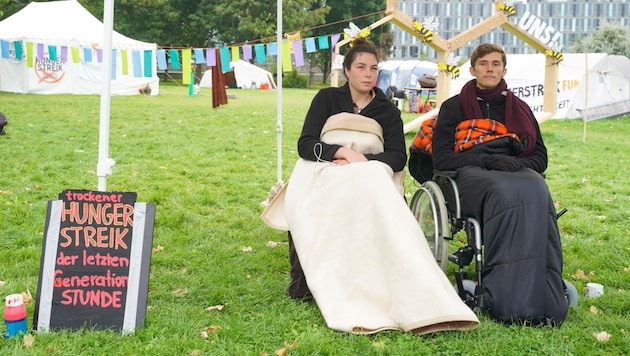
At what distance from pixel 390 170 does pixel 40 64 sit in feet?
59.7

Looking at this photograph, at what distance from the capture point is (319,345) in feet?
9.27

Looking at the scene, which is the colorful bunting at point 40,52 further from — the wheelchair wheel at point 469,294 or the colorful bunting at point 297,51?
the wheelchair wheel at point 469,294

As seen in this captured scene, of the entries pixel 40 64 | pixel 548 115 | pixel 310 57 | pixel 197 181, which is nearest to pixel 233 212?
pixel 197 181

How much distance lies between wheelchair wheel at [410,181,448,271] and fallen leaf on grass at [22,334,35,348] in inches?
77.7

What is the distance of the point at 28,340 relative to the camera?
9.16 feet

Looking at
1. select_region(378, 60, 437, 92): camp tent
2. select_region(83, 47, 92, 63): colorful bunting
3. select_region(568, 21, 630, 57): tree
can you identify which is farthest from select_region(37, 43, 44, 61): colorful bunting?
select_region(568, 21, 630, 57): tree

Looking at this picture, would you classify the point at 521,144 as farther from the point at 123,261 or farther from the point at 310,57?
the point at 310,57

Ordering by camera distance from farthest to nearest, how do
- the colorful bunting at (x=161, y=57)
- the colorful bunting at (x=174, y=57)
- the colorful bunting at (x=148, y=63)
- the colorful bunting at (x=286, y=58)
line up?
the colorful bunting at (x=148, y=63), the colorful bunting at (x=161, y=57), the colorful bunting at (x=174, y=57), the colorful bunting at (x=286, y=58)

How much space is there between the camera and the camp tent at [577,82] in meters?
13.8

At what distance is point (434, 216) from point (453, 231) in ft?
0.75

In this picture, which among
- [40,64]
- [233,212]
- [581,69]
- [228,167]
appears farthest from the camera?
[40,64]

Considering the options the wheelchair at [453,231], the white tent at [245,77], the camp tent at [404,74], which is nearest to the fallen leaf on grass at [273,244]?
the wheelchair at [453,231]

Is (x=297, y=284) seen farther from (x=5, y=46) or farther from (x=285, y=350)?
(x=5, y=46)

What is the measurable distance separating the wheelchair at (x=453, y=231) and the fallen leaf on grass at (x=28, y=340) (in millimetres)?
1973
